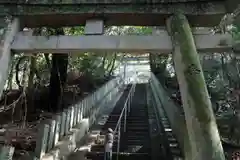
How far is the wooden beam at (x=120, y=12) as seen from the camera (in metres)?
4.14

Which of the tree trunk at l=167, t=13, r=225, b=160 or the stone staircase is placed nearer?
the tree trunk at l=167, t=13, r=225, b=160

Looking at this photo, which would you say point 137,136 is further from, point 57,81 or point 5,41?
point 5,41

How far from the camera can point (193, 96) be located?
11.0 feet

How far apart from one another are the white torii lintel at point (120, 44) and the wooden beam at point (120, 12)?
0.37 m

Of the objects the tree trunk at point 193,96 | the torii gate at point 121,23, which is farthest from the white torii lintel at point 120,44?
the tree trunk at point 193,96

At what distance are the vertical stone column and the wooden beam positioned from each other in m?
0.16

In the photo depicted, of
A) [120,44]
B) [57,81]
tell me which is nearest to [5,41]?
[120,44]

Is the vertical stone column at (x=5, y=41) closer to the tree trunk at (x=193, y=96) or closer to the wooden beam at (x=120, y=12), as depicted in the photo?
the wooden beam at (x=120, y=12)

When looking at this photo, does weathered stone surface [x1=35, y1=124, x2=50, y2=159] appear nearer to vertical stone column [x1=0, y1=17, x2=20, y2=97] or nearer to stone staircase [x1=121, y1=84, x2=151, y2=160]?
vertical stone column [x1=0, y1=17, x2=20, y2=97]

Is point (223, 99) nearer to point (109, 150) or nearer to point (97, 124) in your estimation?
point (97, 124)

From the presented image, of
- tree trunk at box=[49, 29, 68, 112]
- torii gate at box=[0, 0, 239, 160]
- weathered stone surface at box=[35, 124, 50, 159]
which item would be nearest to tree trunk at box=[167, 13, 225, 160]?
torii gate at box=[0, 0, 239, 160]

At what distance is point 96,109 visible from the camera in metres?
10.5

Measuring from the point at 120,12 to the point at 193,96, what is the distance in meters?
1.81

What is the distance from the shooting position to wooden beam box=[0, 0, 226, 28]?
414 centimetres
